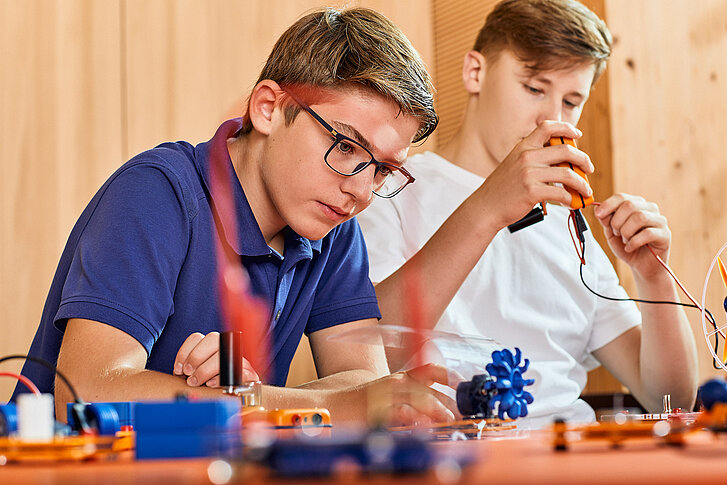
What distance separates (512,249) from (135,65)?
107 centimetres

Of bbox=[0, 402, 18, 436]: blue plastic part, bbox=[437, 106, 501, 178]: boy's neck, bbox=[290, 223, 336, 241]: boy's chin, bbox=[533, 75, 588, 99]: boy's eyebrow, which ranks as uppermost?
bbox=[533, 75, 588, 99]: boy's eyebrow

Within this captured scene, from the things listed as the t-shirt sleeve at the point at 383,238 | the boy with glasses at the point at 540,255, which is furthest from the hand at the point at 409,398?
the t-shirt sleeve at the point at 383,238

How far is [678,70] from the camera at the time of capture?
210 cm

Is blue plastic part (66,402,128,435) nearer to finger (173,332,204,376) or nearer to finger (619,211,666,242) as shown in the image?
finger (173,332,204,376)

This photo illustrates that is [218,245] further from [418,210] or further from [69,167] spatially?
[69,167]

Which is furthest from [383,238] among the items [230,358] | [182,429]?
[182,429]

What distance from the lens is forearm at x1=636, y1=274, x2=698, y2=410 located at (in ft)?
4.93

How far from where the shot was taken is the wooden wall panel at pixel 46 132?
1.84m

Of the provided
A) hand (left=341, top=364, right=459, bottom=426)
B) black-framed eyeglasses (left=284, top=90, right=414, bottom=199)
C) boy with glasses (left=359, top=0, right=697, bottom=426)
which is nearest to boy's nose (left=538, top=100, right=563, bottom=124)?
boy with glasses (left=359, top=0, right=697, bottom=426)

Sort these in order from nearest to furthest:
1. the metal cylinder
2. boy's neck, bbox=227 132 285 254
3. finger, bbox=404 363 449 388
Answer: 1. the metal cylinder
2. finger, bbox=404 363 449 388
3. boy's neck, bbox=227 132 285 254

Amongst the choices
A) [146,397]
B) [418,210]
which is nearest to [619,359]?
[418,210]

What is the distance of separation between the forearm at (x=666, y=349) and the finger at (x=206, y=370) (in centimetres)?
96

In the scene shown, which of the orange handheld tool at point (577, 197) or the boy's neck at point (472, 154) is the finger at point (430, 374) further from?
the boy's neck at point (472, 154)

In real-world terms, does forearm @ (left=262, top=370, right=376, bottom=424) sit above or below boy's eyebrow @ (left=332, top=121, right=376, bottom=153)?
below
